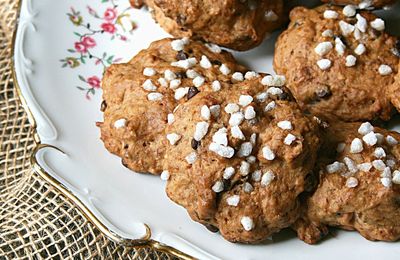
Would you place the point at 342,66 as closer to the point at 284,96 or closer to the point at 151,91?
the point at 284,96

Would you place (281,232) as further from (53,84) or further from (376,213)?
(53,84)

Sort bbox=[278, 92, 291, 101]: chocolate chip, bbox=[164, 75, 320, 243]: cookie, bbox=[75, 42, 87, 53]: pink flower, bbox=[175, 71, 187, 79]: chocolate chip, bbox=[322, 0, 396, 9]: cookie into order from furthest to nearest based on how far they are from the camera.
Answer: bbox=[75, 42, 87, 53]: pink flower → bbox=[322, 0, 396, 9]: cookie → bbox=[175, 71, 187, 79]: chocolate chip → bbox=[278, 92, 291, 101]: chocolate chip → bbox=[164, 75, 320, 243]: cookie

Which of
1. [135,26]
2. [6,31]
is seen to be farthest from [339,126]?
[6,31]

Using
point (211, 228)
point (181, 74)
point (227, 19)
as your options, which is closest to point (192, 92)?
point (181, 74)

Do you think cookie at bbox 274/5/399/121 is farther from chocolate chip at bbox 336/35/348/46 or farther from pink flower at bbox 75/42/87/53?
pink flower at bbox 75/42/87/53

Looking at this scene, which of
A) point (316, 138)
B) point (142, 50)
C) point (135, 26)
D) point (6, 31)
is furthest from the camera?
point (6, 31)

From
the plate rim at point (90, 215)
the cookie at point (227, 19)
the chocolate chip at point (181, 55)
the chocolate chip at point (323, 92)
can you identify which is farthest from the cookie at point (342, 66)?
the plate rim at point (90, 215)

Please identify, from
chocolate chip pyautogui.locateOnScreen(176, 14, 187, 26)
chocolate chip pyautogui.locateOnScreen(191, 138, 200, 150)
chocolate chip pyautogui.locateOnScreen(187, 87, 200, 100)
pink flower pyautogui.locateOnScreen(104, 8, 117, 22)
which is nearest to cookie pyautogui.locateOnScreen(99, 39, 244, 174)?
chocolate chip pyautogui.locateOnScreen(187, 87, 200, 100)
